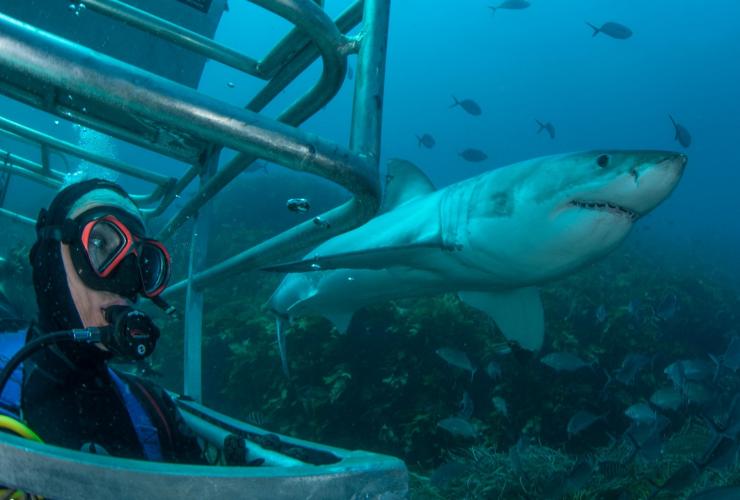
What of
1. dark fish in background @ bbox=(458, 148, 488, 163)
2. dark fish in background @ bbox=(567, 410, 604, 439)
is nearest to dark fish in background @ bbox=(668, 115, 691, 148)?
dark fish in background @ bbox=(458, 148, 488, 163)

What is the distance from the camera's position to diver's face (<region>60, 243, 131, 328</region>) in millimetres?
1765

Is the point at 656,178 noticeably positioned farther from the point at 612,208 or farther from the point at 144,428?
the point at 144,428

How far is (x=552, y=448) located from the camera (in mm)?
6344

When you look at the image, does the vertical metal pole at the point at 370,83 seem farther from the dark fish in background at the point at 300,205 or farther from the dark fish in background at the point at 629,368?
the dark fish in background at the point at 629,368

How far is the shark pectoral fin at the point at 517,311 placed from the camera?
5.05m

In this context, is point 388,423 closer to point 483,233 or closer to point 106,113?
point 483,233

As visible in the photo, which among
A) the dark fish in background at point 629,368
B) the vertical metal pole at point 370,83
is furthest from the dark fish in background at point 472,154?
the vertical metal pole at point 370,83

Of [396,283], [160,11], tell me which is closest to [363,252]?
[396,283]

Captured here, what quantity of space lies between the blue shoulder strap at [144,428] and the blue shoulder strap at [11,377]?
15.2 inches

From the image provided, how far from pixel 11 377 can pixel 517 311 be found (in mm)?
4552

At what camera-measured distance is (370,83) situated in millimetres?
1438

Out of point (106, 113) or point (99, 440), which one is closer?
point (99, 440)

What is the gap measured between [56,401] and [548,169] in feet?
10.9

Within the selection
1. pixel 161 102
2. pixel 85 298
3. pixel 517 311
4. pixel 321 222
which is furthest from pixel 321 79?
pixel 517 311
